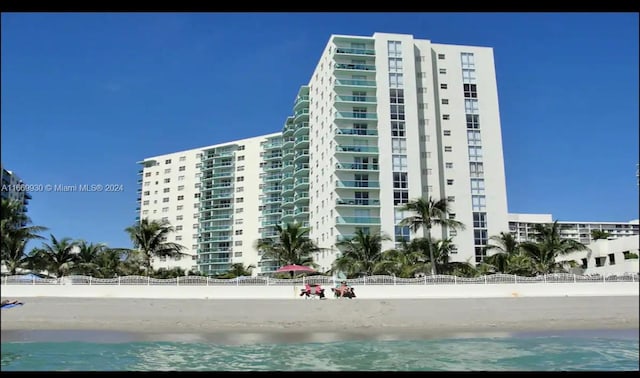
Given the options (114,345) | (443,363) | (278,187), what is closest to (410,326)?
(443,363)

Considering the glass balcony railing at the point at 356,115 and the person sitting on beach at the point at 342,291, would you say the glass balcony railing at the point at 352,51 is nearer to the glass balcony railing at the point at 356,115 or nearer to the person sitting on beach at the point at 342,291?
the glass balcony railing at the point at 356,115

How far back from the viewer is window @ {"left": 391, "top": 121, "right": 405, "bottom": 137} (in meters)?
55.7

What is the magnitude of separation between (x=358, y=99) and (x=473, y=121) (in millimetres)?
13364

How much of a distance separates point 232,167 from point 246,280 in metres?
62.0

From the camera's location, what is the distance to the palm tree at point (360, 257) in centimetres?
3869

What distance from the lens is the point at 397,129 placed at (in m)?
55.9

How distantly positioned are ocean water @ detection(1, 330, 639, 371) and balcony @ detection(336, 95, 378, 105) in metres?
40.3

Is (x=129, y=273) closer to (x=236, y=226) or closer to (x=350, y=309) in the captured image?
(x=350, y=309)

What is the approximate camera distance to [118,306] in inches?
938

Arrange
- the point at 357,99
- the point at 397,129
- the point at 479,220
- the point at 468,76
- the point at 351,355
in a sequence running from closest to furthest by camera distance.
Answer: the point at 351,355 → the point at 479,220 → the point at 397,129 → the point at 357,99 → the point at 468,76

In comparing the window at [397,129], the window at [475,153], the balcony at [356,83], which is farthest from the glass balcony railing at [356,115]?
the window at [475,153]

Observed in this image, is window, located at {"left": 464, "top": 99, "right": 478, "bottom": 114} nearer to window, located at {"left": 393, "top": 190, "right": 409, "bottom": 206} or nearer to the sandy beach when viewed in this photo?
window, located at {"left": 393, "top": 190, "right": 409, "bottom": 206}

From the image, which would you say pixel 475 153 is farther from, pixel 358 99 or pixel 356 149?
pixel 358 99

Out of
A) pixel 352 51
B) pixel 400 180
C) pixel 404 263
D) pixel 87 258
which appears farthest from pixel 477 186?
pixel 87 258
